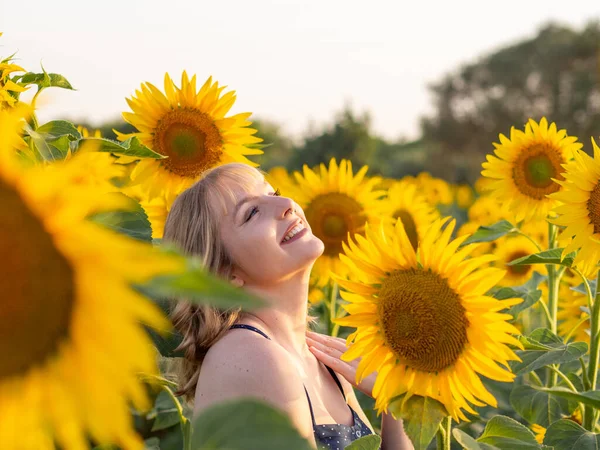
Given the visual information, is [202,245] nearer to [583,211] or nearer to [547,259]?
[547,259]

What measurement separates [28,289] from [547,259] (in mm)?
1855

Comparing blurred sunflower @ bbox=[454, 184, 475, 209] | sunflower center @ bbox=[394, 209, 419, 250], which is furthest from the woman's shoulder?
blurred sunflower @ bbox=[454, 184, 475, 209]

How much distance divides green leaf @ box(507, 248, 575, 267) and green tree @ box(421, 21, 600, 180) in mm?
21823

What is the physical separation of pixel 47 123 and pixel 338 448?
114 cm

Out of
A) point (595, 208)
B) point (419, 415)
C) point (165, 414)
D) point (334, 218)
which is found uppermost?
point (595, 208)

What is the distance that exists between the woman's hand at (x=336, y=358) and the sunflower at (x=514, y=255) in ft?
6.49

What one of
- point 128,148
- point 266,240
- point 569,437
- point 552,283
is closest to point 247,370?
point 266,240

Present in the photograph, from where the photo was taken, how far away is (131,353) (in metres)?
0.70

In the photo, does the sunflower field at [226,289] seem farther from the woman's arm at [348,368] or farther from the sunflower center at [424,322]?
the woman's arm at [348,368]

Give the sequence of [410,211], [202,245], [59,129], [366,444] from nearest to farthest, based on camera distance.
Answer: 1. [366,444]
2. [59,129]
3. [202,245]
4. [410,211]

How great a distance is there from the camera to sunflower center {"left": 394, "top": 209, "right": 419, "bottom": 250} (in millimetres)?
4152

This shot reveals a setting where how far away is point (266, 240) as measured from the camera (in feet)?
7.52

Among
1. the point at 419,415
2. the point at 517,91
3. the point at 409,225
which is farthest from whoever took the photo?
the point at 517,91

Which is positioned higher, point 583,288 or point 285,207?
point 285,207
